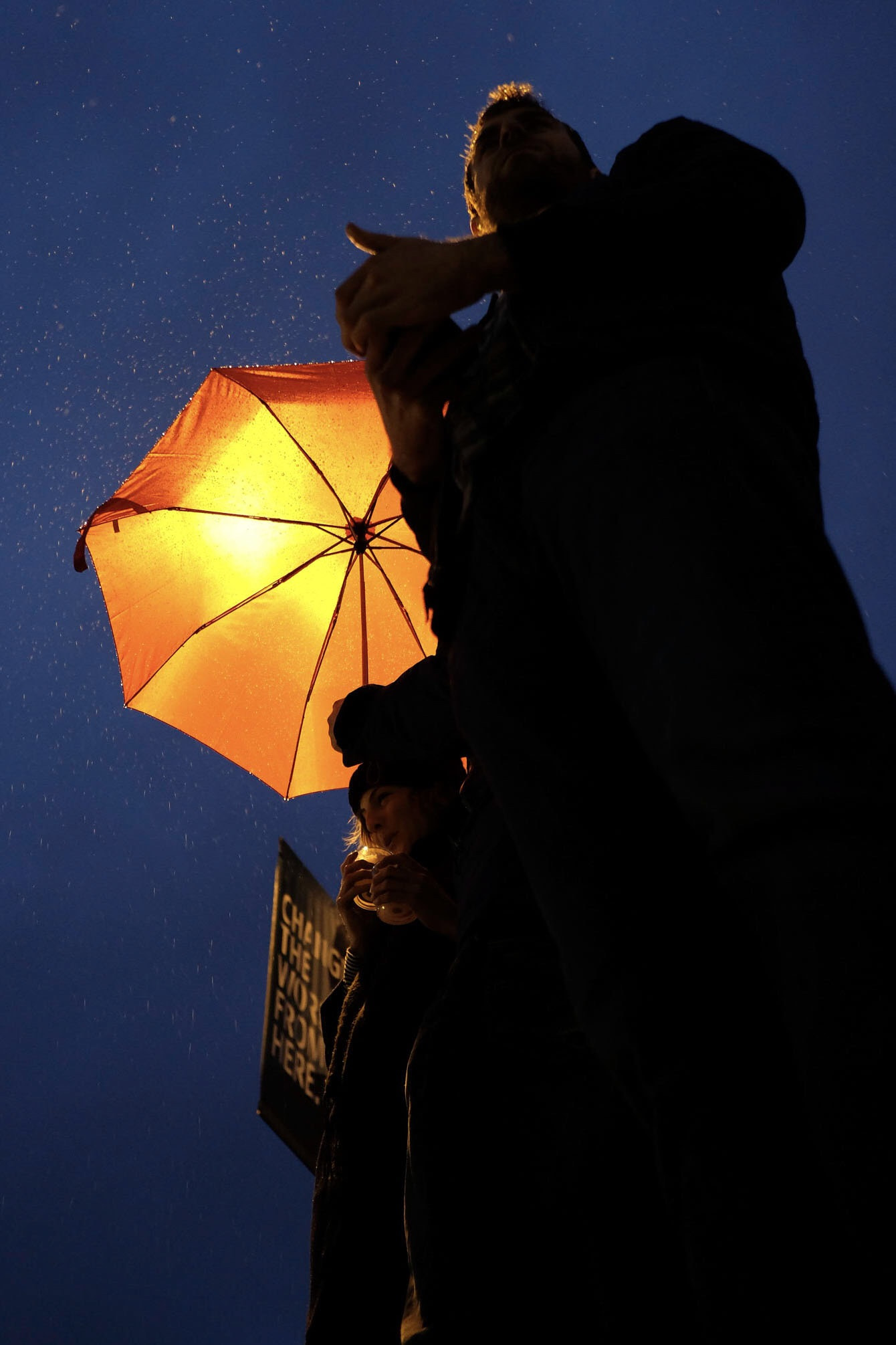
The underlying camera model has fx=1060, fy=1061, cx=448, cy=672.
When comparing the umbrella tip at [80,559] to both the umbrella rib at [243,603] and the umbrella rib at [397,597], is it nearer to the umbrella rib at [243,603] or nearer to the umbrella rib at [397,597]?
the umbrella rib at [243,603]

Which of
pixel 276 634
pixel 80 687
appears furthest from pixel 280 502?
pixel 80 687

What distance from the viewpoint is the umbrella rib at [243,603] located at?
430cm

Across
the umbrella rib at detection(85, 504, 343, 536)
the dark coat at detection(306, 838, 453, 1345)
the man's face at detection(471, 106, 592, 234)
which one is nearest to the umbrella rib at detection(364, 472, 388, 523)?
the umbrella rib at detection(85, 504, 343, 536)

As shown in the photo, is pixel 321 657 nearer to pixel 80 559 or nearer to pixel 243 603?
pixel 243 603

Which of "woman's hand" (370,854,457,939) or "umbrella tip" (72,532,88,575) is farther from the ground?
"umbrella tip" (72,532,88,575)

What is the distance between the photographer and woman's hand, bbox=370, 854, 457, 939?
9.16 ft

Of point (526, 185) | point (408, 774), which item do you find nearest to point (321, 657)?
point (408, 774)

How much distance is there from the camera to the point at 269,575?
432cm

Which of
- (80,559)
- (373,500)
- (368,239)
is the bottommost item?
(368,239)

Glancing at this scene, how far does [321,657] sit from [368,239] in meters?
2.88

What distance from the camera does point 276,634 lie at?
431 cm

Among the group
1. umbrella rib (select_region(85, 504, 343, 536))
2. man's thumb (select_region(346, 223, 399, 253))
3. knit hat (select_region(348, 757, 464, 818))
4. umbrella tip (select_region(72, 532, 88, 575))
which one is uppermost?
umbrella rib (select_region(85, 504, 343, 536))

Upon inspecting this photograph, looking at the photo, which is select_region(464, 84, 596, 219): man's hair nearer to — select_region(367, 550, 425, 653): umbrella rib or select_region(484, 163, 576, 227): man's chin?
select_region(484, 163, 576, 227): man's chin

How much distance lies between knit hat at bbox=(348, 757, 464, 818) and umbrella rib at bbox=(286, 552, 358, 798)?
75 cm
